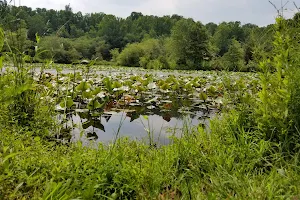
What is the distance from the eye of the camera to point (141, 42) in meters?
40.2

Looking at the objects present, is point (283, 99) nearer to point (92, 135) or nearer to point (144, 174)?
point (144, 174)

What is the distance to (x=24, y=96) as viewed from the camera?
292cm

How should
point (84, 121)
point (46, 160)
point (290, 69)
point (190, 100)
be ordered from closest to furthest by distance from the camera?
1. point (46, 160)
2. point (290, 69)
3. point (84, 121)
4. point (190, 100)

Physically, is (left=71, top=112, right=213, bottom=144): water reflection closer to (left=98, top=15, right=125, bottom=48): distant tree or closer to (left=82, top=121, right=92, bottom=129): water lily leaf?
(left=82, top=121, right=92, bottom=129): water lily leaf

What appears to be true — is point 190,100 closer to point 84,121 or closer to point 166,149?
point 84,121

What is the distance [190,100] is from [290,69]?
9.67 feet

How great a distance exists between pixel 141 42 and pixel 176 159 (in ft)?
128

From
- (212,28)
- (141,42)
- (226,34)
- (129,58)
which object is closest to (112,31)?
(212,28)

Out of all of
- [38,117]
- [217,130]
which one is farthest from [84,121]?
[217,130]

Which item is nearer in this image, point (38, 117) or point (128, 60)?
point (38, 117)

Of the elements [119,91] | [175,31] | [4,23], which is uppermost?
[175,31]

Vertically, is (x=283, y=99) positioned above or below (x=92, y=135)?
above

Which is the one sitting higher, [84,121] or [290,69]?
[290,69]

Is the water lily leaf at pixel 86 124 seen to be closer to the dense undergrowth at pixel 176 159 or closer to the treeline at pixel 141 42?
the dense undergrowth at pixel 176 159
